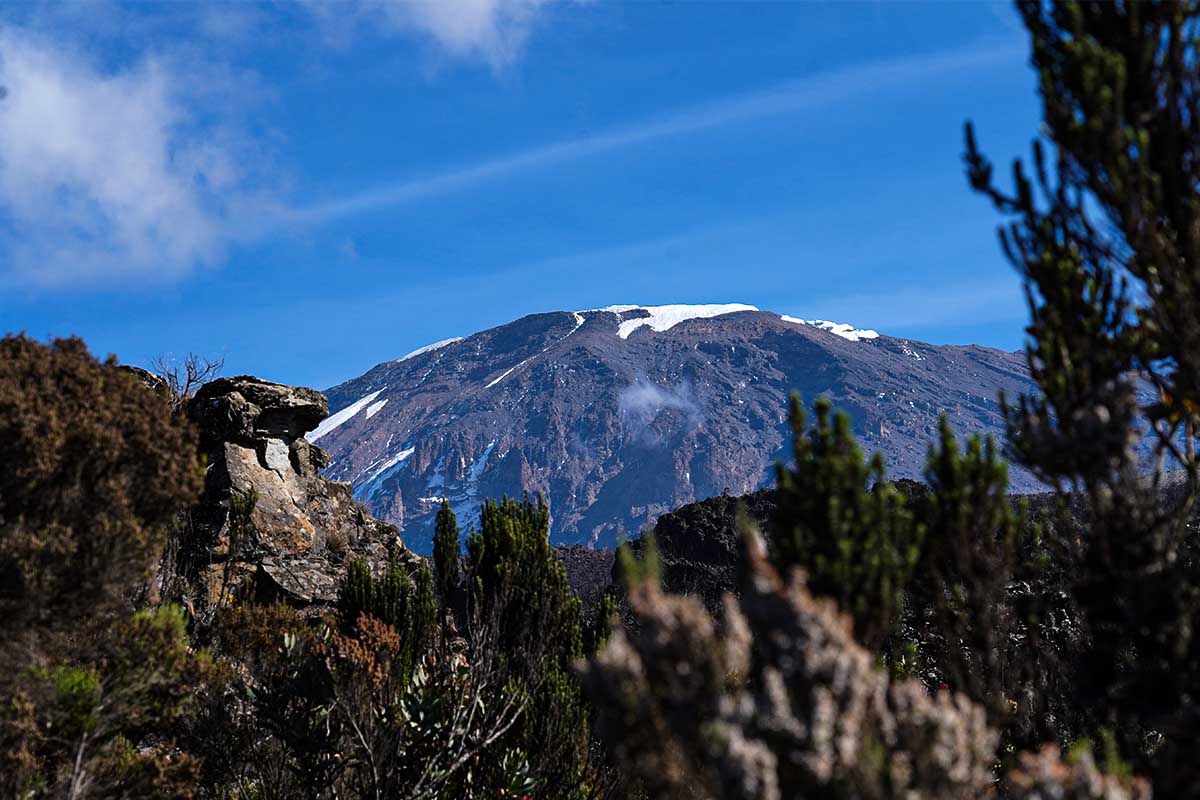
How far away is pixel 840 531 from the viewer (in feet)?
19.2

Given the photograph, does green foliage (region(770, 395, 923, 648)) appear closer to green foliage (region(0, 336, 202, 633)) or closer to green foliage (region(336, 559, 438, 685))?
green foliage (region(0, 336, 202, 633))

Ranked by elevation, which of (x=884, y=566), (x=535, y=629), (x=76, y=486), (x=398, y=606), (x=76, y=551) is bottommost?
(x=535, y=629)

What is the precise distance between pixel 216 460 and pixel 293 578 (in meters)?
4.65

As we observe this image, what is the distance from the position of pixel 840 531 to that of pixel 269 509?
22635mm

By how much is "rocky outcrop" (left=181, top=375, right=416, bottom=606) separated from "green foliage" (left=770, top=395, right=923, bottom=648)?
1687 centimetres

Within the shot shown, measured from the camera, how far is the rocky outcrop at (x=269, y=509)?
74.3 feet

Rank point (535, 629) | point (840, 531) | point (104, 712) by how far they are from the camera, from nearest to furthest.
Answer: point (840, 531), point (104, 712), point (535, 629)

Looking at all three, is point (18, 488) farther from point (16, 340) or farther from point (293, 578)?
point (293, 578)

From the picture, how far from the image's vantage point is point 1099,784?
450 centimetres

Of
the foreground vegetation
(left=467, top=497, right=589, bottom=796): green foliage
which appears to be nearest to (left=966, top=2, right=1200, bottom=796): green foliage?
the foreground vegetation

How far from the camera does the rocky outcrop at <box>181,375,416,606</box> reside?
22.6 m

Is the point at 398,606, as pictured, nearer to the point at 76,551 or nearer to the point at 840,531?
the point at 76,551

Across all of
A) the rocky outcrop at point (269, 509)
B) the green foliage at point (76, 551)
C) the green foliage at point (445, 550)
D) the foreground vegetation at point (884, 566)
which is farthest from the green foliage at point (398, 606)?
the green foliage at point (76, 551)

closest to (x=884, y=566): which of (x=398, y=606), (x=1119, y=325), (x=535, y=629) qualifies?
(x=1119, y=325)
